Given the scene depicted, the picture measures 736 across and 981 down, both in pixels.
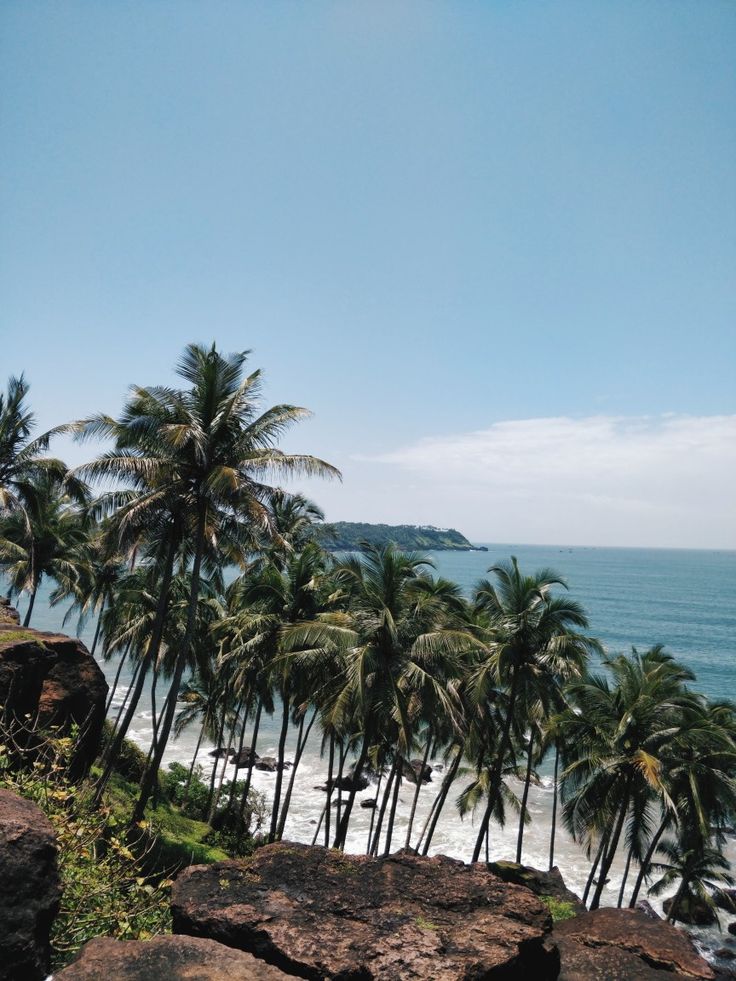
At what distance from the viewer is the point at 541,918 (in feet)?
27.4

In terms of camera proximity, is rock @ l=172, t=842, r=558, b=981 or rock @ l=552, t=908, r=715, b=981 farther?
rock @ l=552, t=908, r=715, b=981

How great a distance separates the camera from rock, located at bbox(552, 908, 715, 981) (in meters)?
8.85

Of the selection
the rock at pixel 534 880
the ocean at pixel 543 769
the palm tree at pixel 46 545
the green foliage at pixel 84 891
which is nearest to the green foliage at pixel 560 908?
the rock at pixel 534 880

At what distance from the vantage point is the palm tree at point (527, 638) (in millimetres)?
22688

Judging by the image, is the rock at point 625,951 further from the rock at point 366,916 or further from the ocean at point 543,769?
the ocean at point 543,769

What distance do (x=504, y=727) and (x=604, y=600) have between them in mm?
116923

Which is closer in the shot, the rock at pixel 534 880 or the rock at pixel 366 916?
the rock at pixel 366 916

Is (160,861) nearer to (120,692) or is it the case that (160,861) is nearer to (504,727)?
(504,727)

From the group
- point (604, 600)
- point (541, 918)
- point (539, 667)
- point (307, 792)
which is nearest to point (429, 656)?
point (539, 667)

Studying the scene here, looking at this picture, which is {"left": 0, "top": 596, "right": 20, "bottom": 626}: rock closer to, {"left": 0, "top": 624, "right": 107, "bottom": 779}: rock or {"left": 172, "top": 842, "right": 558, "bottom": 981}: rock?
{"left": 0, "top": 624, "right": 107, "bottom": 779}: rock

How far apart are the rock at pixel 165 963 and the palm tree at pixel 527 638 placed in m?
17.3

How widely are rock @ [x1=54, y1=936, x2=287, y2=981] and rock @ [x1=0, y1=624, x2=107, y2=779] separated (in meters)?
6.47

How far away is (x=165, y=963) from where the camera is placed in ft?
20.5

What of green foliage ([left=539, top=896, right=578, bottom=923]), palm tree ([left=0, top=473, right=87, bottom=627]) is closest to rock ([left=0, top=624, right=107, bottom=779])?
green foliage ([left=539, top=896, right=578, bottom=923])
